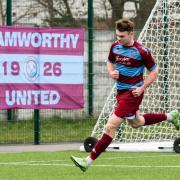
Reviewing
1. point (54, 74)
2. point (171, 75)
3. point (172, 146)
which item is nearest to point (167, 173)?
point (172, 146)

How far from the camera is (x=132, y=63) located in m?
11.0

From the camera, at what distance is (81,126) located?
55.2 ft

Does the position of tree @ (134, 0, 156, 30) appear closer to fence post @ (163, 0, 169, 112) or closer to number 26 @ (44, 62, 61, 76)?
number 26 @ (44, 62, 61, 76)

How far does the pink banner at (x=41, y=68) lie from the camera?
51.3 feet

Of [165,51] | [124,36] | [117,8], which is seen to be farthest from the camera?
[117,8]

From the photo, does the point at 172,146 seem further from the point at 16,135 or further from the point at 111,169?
the point at 16,135

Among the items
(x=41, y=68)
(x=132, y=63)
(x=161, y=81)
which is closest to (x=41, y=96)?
(x=41, y=68)

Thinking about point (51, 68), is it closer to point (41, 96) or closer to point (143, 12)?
point (41, 96)

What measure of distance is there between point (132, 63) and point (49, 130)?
6.07m

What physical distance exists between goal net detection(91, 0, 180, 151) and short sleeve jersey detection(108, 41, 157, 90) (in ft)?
11.0

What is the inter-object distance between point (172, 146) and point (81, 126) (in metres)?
3.72

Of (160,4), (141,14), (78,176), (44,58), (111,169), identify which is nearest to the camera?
(78,176)

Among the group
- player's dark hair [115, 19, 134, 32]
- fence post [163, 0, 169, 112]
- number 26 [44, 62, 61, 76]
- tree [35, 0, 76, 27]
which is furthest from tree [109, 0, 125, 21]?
player's dark hair [115, 19, 134, 32]

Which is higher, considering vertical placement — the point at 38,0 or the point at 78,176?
the point at 38,0
